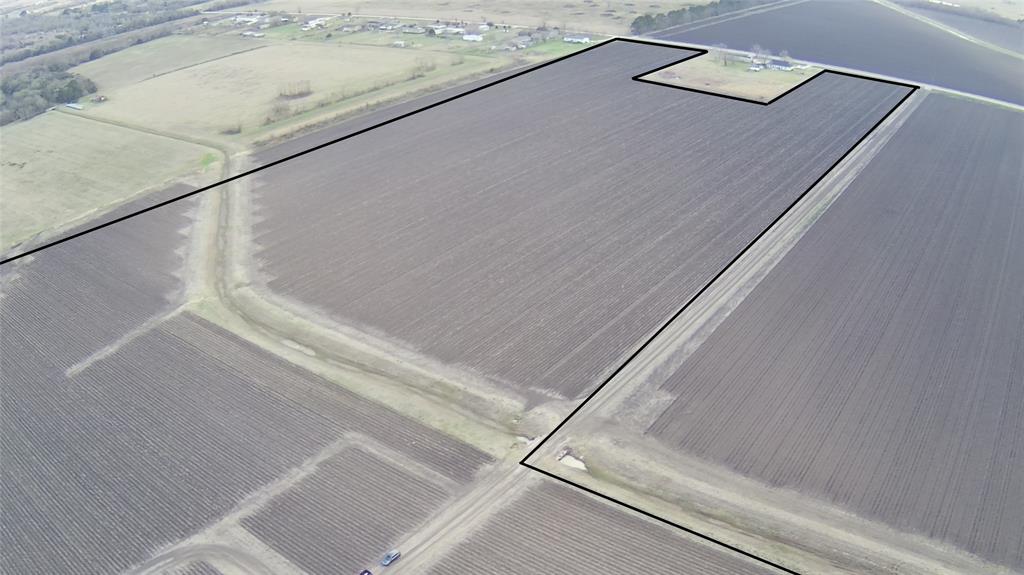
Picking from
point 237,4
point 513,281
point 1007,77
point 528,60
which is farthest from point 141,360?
point 237,4

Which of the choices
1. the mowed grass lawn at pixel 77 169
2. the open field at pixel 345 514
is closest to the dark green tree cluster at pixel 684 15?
the mowed grass lawn at pixel 77 169

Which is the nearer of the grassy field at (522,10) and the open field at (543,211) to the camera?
the open field at (543,211)

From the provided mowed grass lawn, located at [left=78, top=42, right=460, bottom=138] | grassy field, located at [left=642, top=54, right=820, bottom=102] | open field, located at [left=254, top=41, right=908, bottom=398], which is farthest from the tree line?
grassy field, located at [left=642, top=54, right=820, bottom=102]

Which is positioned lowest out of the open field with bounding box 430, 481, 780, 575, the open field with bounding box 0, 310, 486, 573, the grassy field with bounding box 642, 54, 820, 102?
the open field with bounding box 430, 481, 780, 575

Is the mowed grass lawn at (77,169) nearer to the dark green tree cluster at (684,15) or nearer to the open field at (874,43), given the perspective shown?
the dark green tree cluster at (684,15)

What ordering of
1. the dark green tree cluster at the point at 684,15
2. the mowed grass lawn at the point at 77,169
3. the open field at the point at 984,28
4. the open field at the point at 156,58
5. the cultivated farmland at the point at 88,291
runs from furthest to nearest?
the dark green tree cluster at the point at 684,15
the open field at the point at 156,58
the open field at the point at 984,28
the mowed grass lawn at the point at 77,169
the cultivated farmland at the point at 88,291

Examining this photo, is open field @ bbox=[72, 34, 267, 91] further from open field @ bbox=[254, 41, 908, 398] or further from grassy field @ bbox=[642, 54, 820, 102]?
grassy field @ bbox=[642, 54, 820, 102]

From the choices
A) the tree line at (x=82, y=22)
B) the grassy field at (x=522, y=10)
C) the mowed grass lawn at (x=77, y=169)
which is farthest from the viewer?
the tree line at (x=82, y=22)
